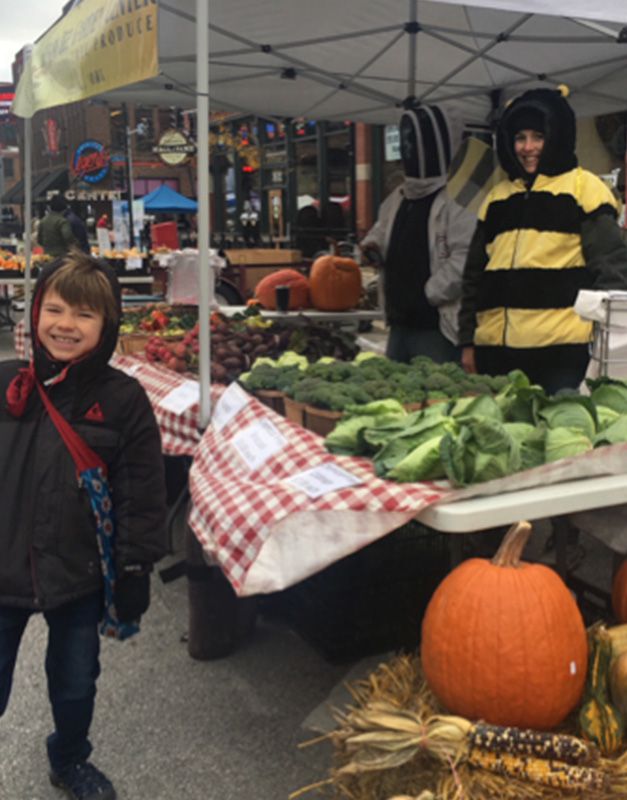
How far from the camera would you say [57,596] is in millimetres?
2387

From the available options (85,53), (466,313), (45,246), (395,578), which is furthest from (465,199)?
(45,246)

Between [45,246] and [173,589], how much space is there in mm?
10494

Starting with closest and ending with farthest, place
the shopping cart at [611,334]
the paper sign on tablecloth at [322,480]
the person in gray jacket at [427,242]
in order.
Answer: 1. the paper sign on tablecloth at [322,480]
2. the shopping cart at [611,334]
3. the person in gray jacket at [427,242]

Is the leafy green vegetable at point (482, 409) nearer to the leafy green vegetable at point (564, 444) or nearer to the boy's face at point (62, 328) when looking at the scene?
the leafy green vegetable at point (564, 444)

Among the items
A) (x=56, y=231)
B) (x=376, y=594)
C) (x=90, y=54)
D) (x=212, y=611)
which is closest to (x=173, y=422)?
(x=212, y=611)

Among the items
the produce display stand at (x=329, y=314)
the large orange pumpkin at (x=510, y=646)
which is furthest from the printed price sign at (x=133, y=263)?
the large orange pumpkin at (x=510, y=646)

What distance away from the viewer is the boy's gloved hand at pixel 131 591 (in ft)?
8.18

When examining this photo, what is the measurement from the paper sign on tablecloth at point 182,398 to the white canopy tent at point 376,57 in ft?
7.06

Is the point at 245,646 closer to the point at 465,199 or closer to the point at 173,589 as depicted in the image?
the point at 173,589

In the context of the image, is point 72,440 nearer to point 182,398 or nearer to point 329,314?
point 182,398

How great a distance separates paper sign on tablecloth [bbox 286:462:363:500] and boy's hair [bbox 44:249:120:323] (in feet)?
2.35

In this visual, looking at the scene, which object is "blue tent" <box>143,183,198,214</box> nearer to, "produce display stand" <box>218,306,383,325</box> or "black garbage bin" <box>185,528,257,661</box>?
"produce display stand" <box>218,306,383,325</box>

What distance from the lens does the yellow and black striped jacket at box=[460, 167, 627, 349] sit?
159 inches

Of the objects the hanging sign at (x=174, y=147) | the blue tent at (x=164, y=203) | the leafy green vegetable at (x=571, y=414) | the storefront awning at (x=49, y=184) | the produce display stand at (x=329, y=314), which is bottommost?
the leafy green vegetable at (x=571, y=414)
